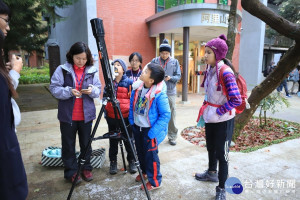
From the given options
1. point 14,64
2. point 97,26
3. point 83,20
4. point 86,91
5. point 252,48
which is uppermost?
point 83,20

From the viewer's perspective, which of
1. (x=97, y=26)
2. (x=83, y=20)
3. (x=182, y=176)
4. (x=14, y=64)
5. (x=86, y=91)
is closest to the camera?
(x=14, y=64)

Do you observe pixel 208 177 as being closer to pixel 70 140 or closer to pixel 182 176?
pixel 182 176

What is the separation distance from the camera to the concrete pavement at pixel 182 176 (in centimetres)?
263

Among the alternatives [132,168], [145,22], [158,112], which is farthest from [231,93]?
[145,22]

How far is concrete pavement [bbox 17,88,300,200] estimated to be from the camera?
2.63 metres

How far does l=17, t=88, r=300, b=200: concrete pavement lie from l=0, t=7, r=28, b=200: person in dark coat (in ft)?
4.38

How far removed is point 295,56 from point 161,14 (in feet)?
20.2

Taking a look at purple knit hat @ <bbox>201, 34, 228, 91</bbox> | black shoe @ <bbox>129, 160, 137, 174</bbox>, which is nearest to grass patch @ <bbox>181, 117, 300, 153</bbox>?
black shoe @ <bbox>129, 160, 137, 174</bbox>

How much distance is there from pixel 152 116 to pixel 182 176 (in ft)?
3.64

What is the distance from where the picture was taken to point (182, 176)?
10.00ft

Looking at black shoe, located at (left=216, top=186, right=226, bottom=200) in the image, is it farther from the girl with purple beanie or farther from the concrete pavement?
the concrete pavement

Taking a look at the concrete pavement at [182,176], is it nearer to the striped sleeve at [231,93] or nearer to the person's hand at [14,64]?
the striped sleeve at [231,93]

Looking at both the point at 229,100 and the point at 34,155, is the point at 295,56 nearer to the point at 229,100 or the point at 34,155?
the point at 229,100

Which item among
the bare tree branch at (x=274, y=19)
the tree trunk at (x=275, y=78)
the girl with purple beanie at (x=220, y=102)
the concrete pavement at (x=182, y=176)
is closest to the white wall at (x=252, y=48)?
the tree trunk at (x=275, y=78)
